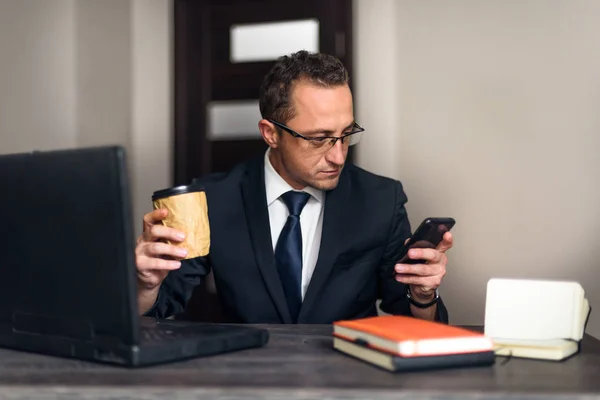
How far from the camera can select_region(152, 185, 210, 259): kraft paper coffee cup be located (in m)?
1.15

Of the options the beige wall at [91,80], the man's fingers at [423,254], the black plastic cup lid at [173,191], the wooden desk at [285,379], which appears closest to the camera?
the wooden desk at [285,379]

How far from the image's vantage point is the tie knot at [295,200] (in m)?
1.89

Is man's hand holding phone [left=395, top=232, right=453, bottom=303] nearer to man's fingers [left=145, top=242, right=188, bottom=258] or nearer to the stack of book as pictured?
the stack of book

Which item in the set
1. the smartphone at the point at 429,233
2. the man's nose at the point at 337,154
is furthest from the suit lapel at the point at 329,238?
the smartphone at the point at 429,233

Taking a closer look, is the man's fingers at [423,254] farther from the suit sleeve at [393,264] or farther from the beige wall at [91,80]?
the beige wall at [91,80]

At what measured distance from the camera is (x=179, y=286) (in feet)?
6.11

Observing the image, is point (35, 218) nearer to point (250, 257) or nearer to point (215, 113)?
point (250, 257)

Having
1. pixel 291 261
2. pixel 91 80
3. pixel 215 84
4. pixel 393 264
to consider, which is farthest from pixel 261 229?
pixel 91 80

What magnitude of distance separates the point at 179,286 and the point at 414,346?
1.03 m

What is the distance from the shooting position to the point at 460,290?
2496 mm

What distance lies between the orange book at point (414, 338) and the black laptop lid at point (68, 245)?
1.14 feet

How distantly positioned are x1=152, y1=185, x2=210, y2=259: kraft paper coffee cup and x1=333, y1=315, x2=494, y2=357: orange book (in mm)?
300

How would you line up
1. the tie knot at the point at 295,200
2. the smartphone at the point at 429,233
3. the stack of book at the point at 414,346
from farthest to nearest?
the tie knot at the point at 295,200 < the smartphone at the point at 429,233 < the stack of book at the point at 414,346

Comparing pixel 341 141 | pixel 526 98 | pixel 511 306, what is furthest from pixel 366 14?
pixel 511 306
